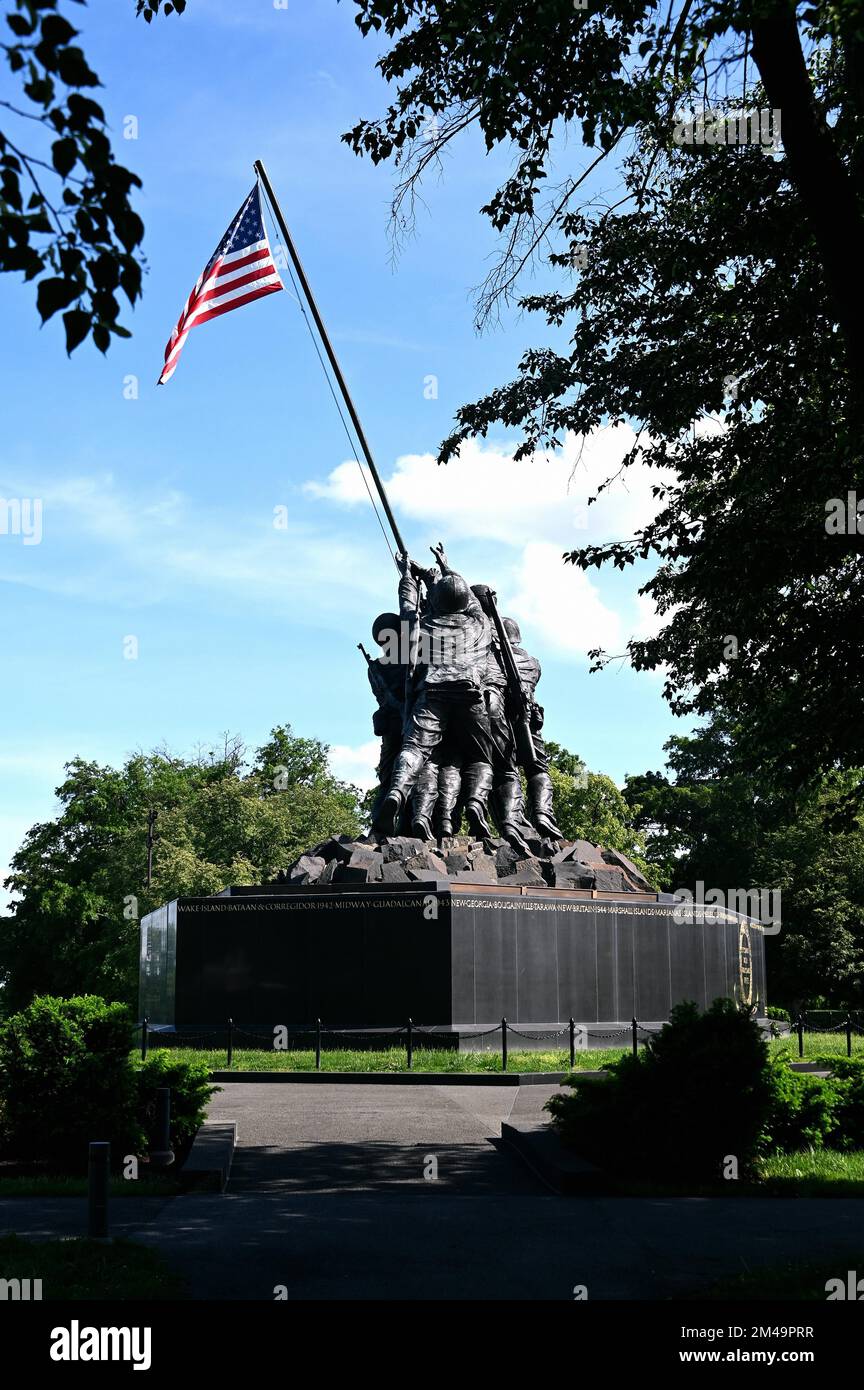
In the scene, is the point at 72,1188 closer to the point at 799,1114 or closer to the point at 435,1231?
the point at 435,1231

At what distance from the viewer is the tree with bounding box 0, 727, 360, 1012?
46719 millimetres

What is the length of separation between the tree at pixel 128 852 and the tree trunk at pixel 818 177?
36.3 metres

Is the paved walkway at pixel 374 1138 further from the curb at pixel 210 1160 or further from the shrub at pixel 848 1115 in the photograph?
the shrub at pixel 848 1115

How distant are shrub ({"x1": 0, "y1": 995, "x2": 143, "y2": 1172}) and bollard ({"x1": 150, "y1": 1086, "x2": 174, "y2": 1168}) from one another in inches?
6.4

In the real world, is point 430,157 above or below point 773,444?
above

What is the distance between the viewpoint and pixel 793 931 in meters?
52.6

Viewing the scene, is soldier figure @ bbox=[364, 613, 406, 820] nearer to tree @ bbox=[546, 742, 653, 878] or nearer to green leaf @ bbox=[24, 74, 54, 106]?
green leaf @ bbox=[24, 74, 54, 106]

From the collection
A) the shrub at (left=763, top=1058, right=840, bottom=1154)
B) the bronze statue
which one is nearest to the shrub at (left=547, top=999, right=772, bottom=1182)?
the shrub at (left=763, top=1058, right=840, bottom=1154)

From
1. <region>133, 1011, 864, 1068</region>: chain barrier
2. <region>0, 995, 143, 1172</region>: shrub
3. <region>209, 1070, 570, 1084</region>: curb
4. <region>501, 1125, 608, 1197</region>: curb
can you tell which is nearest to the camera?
<region>501, 1125, 608, 1197</region>: curb

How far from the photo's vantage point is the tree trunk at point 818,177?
8.88 m

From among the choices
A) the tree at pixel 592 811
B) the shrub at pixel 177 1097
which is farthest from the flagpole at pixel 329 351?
the tree at pixel 592 811
